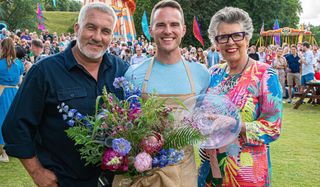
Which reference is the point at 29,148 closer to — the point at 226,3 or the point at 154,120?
the point at 154,120

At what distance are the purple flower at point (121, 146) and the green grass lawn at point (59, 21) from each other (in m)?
55.2

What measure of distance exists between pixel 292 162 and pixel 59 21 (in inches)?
2326

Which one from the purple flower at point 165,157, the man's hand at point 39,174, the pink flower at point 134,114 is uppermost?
the pink flower at point 134,114

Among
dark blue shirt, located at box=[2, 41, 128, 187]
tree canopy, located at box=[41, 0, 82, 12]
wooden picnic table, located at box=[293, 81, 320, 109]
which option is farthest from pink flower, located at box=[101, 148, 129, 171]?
tree canopy, located at box=[41, 0, 82, 12]

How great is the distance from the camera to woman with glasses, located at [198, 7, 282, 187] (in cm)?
243

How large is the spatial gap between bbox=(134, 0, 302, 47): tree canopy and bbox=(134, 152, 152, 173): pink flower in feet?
125

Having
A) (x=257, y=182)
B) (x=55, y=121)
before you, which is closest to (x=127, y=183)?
(x=55, y=121)

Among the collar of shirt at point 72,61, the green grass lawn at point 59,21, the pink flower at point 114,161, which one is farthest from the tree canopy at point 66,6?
the pink flower at point 114,161

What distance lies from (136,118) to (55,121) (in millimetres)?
783

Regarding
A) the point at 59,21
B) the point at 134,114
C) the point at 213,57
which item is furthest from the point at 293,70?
the point at 59,21

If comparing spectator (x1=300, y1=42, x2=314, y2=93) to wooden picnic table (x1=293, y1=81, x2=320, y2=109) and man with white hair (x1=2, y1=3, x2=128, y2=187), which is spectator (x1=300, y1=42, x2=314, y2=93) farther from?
man with white hair (x1=2, y1=3, x2=128, y2=187)

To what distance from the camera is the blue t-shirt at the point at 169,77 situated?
2678mm

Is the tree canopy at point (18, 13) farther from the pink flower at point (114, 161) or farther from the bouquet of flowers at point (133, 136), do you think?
the pink flower at point (114, 161)

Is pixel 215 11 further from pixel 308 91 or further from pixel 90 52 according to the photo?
pixel 90 52
